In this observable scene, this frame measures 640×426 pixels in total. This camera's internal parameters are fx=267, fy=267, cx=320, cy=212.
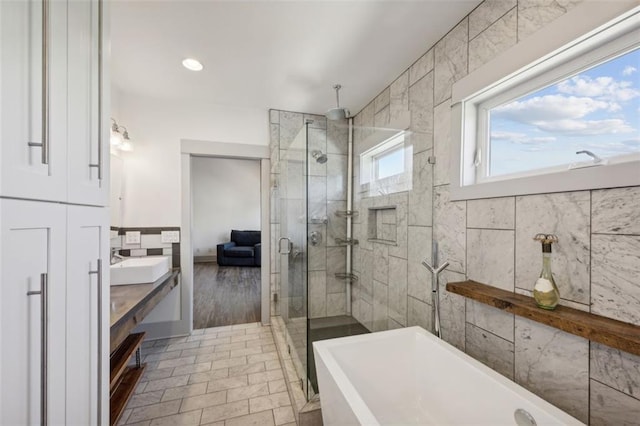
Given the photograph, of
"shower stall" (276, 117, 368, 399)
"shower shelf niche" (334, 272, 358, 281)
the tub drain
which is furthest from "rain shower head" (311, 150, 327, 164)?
the tub drain

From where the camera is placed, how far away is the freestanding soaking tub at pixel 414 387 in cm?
105

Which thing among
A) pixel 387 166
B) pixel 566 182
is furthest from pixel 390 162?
pixel 566 182

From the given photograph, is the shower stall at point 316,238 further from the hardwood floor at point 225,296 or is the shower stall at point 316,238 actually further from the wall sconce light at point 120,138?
the wall sconce light at point 120,138

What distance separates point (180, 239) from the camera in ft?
9.59

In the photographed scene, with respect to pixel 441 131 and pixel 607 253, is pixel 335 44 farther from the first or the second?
pixel 607 253

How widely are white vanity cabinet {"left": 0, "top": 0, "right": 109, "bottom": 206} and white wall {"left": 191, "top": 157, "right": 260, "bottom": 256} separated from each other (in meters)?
A: 6.34

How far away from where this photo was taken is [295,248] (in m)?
2.53

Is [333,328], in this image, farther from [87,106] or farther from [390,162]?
[87,106]

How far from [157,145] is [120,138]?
1.23ft

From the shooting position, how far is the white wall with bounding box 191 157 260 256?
24.0 ft

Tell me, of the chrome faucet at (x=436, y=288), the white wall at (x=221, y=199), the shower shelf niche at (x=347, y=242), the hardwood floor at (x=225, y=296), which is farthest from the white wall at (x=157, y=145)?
the white wall at (x=221, y=199)

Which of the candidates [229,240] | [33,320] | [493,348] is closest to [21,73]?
[33,320]

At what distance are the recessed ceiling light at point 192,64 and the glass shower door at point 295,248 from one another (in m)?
1.00

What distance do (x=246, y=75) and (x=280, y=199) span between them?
126 cm
